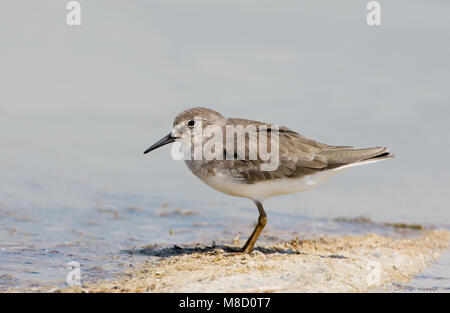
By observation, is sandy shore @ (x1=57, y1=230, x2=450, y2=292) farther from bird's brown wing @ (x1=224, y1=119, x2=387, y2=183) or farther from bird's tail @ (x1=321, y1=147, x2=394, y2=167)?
bird's tail @ (x1=321, y1=147, x2=394, y2=167)

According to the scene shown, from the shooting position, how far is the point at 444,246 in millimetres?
9953

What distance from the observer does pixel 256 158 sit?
7672mm

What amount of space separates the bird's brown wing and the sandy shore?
3.32 ft

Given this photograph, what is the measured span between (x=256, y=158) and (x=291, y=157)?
1.55ft

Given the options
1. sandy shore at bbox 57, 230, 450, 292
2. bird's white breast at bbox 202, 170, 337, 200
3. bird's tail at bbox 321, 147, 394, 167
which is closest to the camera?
sandy shore at bbox 57, 230, 450, 292

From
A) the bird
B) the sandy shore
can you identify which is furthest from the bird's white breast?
the sandy shore

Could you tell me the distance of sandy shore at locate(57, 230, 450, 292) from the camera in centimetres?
613

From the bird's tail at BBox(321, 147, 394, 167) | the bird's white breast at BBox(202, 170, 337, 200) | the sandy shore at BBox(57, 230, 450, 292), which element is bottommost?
the sandy shore at BBox(57, 230, 450, 292)

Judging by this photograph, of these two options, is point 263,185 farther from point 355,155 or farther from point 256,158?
point 355,155

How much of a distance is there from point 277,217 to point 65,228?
12.8 feet

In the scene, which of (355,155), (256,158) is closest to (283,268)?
(256,158)

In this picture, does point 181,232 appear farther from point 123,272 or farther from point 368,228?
point 368,228

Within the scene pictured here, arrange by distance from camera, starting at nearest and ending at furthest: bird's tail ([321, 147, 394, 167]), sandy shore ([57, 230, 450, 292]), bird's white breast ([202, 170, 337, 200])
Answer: sandy shore ([57, 230, 450, 292]), bird's white breast ([202, 170, 337, 200]), bird's tail ([321, 147, 394, 167])
